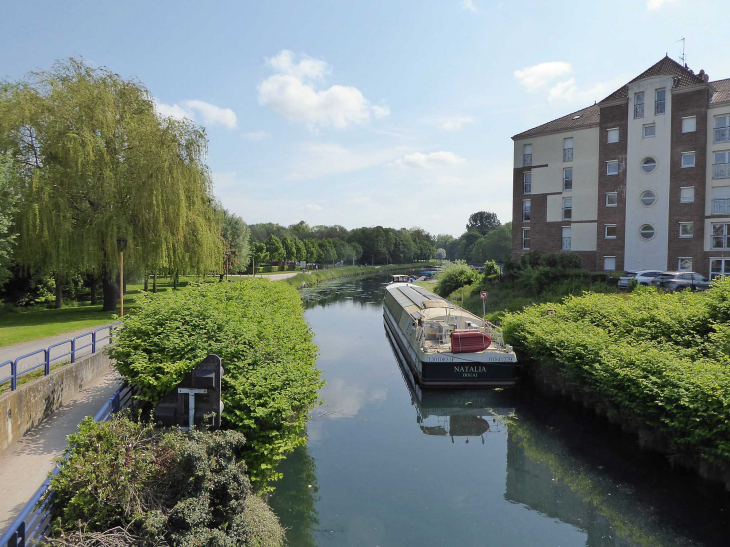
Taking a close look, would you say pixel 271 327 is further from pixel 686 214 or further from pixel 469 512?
pixel 686 214

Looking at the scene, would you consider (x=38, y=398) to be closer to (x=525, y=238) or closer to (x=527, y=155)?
(x=525, y=238)

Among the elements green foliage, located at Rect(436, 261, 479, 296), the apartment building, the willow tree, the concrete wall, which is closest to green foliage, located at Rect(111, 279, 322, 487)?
the concrete wall

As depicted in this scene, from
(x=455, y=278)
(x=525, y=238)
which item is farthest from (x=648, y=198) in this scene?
(x=455, y=278)

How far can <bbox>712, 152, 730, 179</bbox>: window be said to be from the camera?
98.5ft

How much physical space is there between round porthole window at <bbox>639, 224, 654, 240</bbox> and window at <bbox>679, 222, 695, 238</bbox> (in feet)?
5.37

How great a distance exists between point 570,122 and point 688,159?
9.19 meters

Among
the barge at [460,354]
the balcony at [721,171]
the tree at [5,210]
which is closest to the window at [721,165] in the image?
the balcony at [721,171]

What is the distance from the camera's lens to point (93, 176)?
2200 cm

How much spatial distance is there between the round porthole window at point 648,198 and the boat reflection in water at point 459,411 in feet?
74.3

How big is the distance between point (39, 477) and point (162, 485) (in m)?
2.91

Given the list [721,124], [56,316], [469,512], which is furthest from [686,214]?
[56,316]

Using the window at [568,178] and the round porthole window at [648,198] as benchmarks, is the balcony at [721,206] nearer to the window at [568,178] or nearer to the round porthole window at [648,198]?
the round porthole window at [648,198]

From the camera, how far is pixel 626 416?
39.7 ft

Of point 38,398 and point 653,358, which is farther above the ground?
point 653,358
